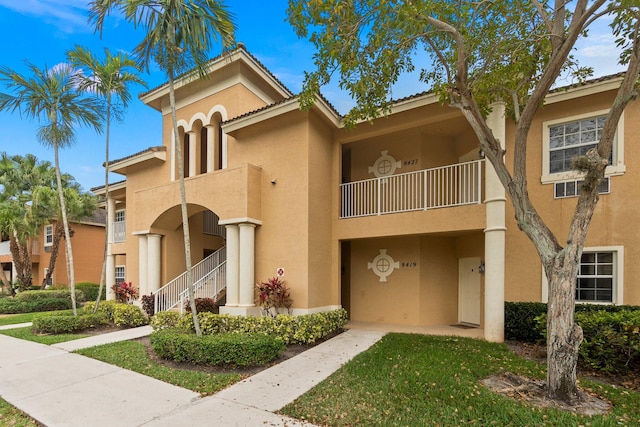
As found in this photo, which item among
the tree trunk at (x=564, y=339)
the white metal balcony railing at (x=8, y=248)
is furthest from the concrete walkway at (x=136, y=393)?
the white metal balcony railing at (x=8, y=248)

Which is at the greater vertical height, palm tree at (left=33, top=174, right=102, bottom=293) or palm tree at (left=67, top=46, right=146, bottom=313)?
palm tree at (left=67, top=46, right=146, bottom=313)

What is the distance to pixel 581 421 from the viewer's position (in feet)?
15.5

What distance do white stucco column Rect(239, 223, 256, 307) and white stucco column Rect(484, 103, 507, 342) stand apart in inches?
271

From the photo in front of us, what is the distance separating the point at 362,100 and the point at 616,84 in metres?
6.48

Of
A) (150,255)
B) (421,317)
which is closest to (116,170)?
(150,255)

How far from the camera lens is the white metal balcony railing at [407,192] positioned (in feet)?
34.5

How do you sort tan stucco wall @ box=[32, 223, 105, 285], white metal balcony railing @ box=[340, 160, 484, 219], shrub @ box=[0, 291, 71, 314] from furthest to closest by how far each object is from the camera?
tan stucco wall @ box=[32, 223, 105, 285], shrub @ box=[0, 291, 71, 314], white metal balcony railing @ box=[340, 160, 484, 219]

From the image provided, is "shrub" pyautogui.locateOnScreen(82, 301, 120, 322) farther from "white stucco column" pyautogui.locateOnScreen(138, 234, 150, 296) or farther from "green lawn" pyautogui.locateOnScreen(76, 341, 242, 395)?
"green lawn" pyautogui.locateOnScreen(76, 341, 242, 395)

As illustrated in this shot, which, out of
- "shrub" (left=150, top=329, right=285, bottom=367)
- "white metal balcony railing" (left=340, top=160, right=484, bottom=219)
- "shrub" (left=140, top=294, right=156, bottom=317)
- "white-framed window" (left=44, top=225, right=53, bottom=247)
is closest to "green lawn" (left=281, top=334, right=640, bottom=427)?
"shrub" (left=150, top=329, right=285, bottom=367)

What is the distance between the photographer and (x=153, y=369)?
291 inches

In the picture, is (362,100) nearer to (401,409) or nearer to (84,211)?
(401,409)

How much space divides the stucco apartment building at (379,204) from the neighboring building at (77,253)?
647 inches

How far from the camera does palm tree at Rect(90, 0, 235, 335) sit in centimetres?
805

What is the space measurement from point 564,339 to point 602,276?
4857mm
